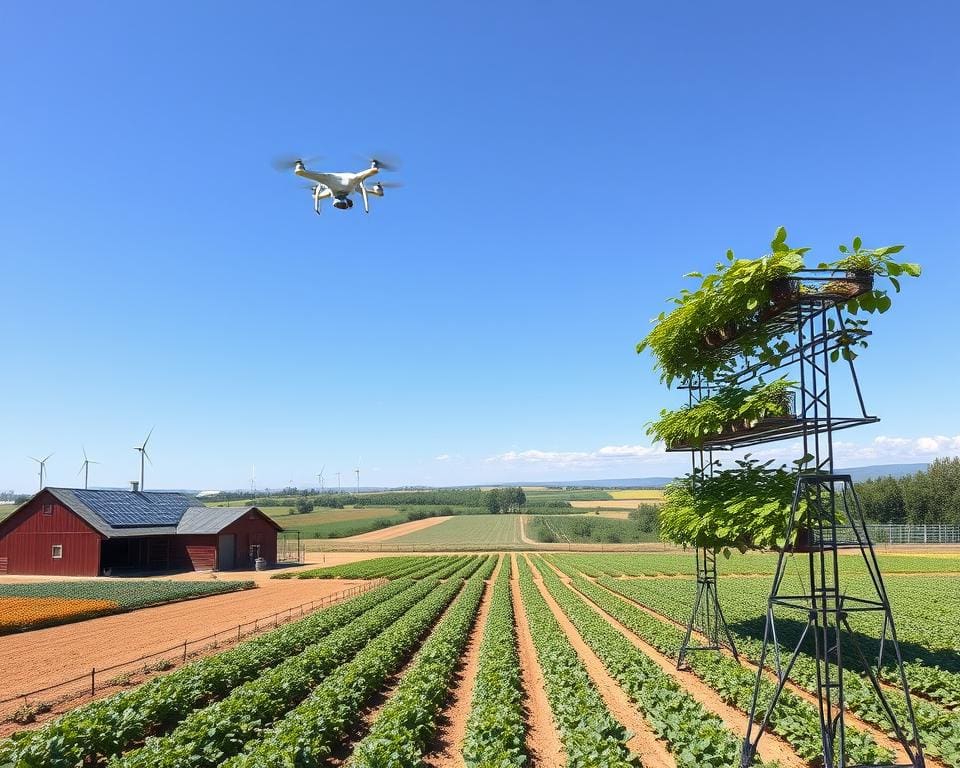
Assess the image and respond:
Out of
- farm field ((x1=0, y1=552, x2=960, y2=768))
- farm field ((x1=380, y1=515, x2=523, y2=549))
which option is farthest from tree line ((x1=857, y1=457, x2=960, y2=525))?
farm field ((x1=0, y1=552, x2=960, y2=768))

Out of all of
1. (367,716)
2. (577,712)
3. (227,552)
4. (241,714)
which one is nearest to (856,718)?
(577,712)

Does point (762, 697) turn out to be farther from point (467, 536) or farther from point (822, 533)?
point (467, 536)

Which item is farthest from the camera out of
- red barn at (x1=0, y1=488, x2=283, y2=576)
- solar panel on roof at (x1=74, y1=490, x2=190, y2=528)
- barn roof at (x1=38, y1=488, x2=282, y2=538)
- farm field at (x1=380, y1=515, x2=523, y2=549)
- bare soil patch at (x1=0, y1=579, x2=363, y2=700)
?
farm field at (x1=380, y1=515, x2=523, y2=549)

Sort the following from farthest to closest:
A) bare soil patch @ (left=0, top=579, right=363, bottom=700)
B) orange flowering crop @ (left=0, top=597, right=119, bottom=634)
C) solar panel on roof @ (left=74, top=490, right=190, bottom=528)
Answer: solar panel on roof @ (left=74, top=490, right=190, bottom=528), orange flowering crop @ (left=0, top=597, right=119, bottom=634), bare soil patch @ (left=0, top=579, right=363, bottom=700)

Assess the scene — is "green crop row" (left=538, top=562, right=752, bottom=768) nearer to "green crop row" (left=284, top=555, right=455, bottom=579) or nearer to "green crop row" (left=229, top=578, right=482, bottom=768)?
"green crop row" (left=229, top=578, right=482, bottom=768)

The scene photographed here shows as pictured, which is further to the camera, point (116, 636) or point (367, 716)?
point (116, 636)

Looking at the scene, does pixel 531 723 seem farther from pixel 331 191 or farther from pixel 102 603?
pixel 102 603
